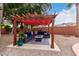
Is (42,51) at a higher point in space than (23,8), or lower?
lower

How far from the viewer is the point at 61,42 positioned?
1992 mm

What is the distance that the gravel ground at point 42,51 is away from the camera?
1.96 meters

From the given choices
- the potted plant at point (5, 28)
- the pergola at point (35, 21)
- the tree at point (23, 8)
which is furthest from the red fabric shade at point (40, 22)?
the potted plant at point (5, 28)

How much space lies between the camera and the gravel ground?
6.45 ft

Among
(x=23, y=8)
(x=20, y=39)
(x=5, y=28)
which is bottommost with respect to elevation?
(x=20, y=39)

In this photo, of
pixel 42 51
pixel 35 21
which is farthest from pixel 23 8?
pixel 42 51

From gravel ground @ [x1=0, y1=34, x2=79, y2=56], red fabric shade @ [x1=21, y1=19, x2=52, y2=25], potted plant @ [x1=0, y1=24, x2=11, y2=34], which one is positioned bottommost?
gravel ground @ [x1=0, y1=34, x2=79, y2=56]

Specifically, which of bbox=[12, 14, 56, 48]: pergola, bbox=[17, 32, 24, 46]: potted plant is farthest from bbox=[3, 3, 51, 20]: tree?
bbox=[17, 32, 24, 46]: potted plant

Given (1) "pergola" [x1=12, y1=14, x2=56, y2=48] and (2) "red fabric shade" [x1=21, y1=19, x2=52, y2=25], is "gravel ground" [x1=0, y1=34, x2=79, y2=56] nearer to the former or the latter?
(1) "pergola" [x1=12, y1=14, x2=56, y2=48]

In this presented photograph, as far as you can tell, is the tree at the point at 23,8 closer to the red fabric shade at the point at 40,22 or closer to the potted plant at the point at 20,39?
the red fabric shade at the point at 40,22

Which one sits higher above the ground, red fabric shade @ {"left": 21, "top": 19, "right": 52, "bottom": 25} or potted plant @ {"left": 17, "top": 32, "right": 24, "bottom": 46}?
red fabric shade @ {"left": 21, "top": 19, "right": 52, "bottom": 25}

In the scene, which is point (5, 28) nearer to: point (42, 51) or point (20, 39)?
point (20, 39)

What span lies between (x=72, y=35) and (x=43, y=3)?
1.55 feet

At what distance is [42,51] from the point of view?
77.6 inches
